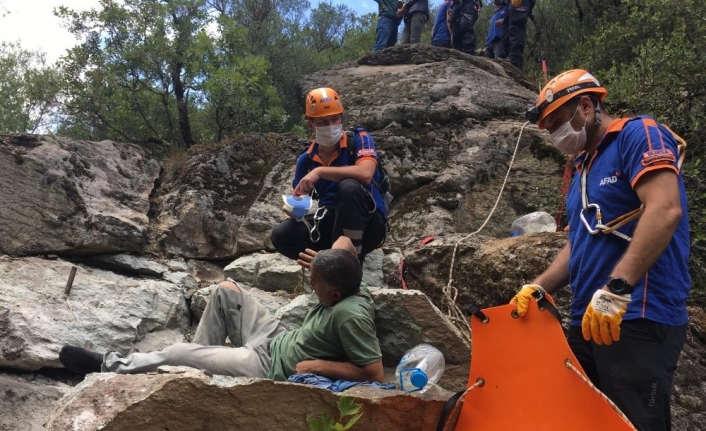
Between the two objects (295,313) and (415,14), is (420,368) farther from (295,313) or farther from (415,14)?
(415,14)

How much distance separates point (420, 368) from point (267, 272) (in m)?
2.63

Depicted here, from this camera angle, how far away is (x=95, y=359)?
3.75m

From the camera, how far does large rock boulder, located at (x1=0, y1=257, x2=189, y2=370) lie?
13.5 ft

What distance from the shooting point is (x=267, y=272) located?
5758 millimetres

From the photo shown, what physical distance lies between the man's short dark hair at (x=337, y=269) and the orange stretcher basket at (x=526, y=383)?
1.05 metres

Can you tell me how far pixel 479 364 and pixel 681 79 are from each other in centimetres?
486

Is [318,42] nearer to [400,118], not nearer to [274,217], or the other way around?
[400,118]

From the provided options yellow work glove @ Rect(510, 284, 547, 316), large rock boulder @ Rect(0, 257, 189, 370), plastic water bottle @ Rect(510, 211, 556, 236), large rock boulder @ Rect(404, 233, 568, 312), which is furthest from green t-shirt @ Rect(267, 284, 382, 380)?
plastic water bottle @ Rect(510, 211, 556, 236)

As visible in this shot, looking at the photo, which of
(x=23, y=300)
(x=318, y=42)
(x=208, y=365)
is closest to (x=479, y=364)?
(x=208, y=365)

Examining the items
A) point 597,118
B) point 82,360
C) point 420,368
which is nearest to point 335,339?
point 420,368

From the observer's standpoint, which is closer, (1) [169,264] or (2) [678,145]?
(2) [678,145]

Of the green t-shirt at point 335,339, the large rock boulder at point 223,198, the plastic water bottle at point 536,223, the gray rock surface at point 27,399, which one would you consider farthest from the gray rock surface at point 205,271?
the plastic water bottle at point 536,223

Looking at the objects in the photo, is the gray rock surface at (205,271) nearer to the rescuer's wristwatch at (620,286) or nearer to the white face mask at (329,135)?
the white face mask at (329,135)

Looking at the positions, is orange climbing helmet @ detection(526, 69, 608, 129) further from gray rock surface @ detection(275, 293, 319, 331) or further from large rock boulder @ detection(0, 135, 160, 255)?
large rock boulder @ detection(0, 135, 160, 255)
